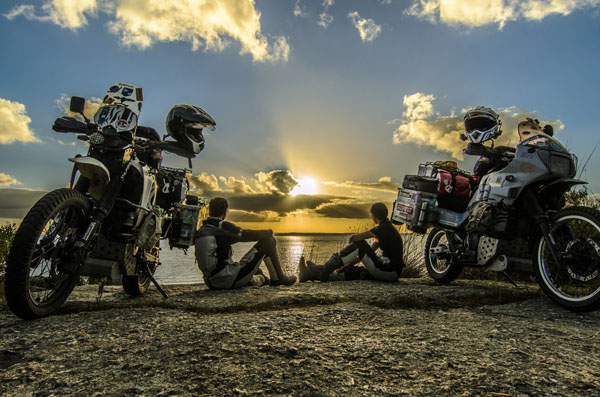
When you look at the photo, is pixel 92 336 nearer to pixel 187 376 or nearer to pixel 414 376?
pixel 187 376

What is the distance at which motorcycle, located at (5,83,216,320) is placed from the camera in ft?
7.80

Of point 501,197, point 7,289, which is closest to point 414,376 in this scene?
point 7,289

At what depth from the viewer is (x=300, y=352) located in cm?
184

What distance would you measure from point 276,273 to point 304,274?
670 mm

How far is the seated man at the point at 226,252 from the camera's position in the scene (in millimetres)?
4574

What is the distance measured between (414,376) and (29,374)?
1.67 meters

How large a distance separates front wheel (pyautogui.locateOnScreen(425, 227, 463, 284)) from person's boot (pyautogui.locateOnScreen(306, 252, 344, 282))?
1.34m

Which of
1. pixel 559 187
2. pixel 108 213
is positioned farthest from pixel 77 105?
pixel 559 187

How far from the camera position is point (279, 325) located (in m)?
2.35

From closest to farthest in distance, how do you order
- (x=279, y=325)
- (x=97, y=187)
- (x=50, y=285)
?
(x=279, y=325) < (x=50, y=285) < (x=97, y=187)

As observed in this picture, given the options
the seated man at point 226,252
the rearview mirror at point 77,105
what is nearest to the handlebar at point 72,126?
the rearview mirror at point 77,105

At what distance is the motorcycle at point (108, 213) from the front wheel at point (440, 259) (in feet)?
10.7

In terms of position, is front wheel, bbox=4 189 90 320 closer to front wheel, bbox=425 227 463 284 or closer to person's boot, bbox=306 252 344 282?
person's boot, bbox=306 252 344 282

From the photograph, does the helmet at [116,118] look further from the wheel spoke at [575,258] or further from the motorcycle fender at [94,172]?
the wheel spoke at [575,258]
